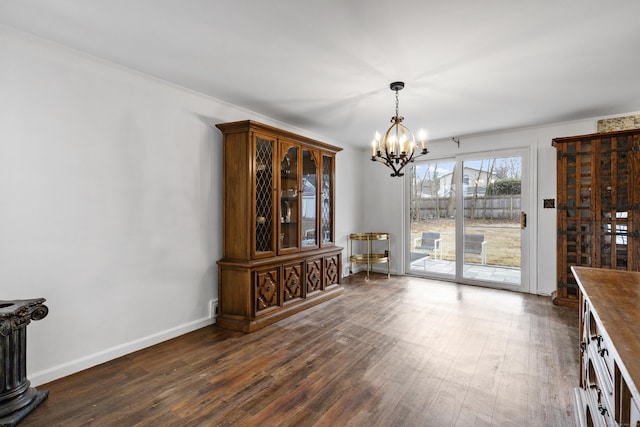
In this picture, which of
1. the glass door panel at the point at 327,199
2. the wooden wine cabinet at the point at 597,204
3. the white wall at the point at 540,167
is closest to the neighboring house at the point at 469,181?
the white wall at the point at 540,167

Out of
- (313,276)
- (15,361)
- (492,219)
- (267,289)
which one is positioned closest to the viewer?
(15,361)

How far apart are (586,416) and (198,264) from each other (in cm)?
321

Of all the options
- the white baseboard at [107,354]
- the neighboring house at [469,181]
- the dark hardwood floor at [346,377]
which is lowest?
the dark hardwood floor at [346,377]

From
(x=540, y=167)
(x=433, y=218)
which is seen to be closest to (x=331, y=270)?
(x=433, y=218)

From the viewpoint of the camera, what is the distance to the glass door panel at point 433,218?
5227 millimetres

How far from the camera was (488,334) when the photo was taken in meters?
3.04

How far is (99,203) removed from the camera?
8.15 feet

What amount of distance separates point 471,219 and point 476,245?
1.42 feet

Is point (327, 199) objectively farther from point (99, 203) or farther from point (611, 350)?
point (611, 350)

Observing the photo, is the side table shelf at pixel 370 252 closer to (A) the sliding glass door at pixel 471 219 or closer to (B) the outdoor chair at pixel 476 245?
(A) the sliding glass door at pixel 471 219

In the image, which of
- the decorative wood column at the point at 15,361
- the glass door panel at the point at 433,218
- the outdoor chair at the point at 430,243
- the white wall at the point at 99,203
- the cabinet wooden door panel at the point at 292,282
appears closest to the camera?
the decorative wood column at the point at 15,361

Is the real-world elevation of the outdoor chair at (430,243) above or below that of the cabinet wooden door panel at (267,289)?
Answer: above

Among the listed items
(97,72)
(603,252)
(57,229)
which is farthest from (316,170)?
(603,252)

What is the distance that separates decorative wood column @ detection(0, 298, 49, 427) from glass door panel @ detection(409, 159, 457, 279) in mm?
5122
